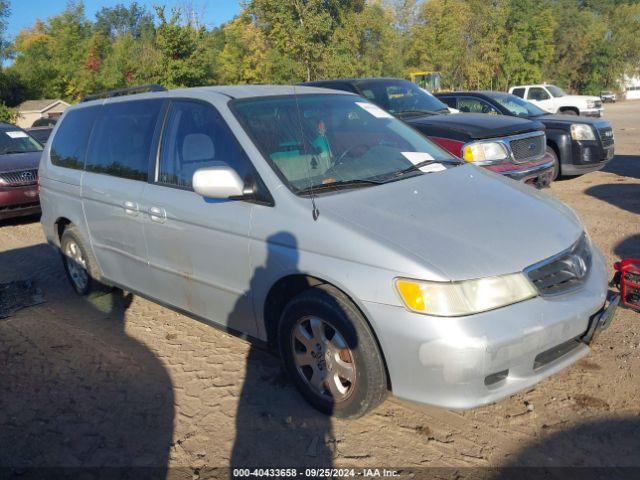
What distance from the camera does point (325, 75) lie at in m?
28.7

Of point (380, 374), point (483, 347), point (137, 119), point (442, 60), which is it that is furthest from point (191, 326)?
point (442, 60)

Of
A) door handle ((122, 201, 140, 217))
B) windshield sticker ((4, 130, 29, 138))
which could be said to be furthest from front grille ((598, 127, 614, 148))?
windshield sticker ((4, 130, 29, 138))

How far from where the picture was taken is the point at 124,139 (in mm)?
4449

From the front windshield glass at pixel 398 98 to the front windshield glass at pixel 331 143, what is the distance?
4281mm

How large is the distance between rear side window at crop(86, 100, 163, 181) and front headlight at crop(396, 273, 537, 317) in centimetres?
232

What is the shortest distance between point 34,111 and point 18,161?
43063mm

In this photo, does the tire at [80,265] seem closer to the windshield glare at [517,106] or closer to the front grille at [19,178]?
the front grille at [19,178]

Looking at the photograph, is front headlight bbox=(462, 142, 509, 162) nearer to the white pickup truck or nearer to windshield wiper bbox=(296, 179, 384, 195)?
windshield wiper bbox=(296, 179, 384, 195)

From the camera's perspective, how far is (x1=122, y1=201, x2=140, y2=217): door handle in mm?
4100

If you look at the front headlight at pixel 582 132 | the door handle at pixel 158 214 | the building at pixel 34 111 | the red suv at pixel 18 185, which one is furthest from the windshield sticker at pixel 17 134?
the building at pixel 34 111

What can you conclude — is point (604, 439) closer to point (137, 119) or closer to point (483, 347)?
point (483, 347)

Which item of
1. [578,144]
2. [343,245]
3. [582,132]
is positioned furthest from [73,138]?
[582,132]

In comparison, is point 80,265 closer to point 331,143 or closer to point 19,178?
point 331,143

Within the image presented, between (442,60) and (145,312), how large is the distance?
41797 millimetres
